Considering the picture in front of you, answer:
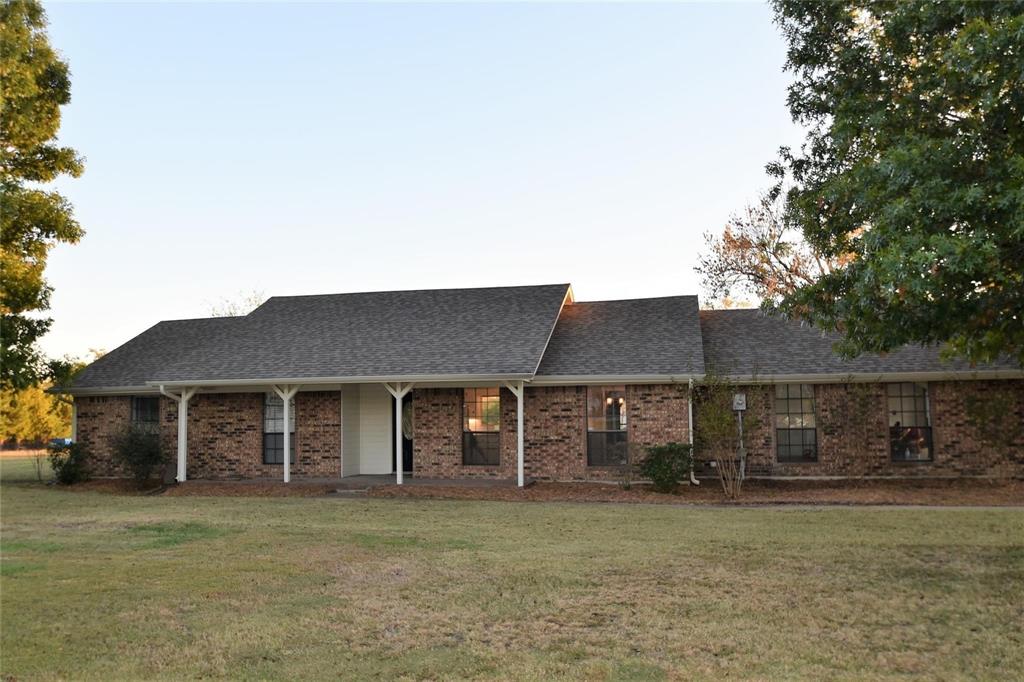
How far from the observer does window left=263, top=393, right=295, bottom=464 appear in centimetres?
2059

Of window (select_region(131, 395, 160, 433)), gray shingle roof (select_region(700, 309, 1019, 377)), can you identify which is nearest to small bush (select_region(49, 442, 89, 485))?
window (select_region(131, 395, 160, 433))

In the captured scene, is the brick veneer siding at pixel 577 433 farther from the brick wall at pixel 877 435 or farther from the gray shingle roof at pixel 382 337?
the gray shingle roof at pixel 382 337

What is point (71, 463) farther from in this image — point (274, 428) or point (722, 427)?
point (722, 427)

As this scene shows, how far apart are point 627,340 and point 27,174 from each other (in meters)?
14.2

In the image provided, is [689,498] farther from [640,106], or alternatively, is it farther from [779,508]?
[640,106]

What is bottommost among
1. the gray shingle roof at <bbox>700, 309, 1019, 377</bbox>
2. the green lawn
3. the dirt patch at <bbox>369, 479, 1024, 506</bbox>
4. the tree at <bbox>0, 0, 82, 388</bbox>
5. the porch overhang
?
the green lawn

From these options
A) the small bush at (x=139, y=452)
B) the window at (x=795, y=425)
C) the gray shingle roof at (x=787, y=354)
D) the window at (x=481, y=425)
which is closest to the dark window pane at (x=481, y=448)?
the window at (x=481, y=425)

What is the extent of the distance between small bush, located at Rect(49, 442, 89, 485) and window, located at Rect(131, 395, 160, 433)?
1.54 metres

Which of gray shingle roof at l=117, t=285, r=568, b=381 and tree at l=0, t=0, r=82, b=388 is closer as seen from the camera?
tree at l=0, t=0, r=82, b=388

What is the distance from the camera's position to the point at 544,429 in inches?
748

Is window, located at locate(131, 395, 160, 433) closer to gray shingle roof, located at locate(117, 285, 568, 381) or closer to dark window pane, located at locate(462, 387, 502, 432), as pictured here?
gray shingle roof, located at locate(117, 285, 568, 381)

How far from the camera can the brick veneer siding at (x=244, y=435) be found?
804 inches

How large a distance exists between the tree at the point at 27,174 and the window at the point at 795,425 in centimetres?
1574

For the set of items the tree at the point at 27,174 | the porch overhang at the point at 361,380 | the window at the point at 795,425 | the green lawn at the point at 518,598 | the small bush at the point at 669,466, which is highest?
the tree at the point at 27,174
